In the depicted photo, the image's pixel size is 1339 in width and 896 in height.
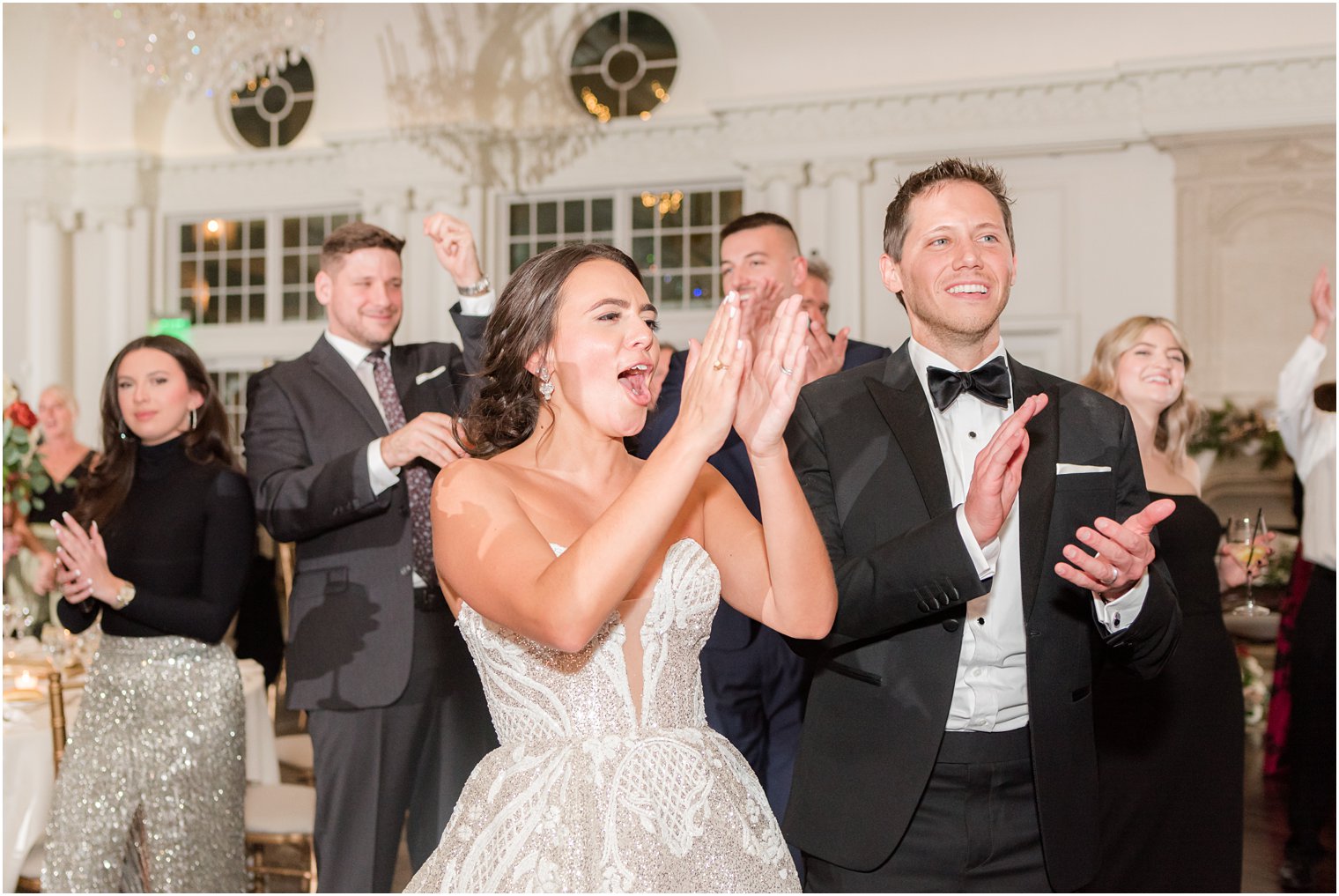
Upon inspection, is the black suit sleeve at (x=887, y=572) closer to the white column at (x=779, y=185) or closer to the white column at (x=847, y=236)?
the white column at (x=847, y=236)

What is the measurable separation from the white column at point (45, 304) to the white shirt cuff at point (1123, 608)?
10681 mm

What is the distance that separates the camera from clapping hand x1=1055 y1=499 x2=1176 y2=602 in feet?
5.82

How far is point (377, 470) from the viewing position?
9.38 ft

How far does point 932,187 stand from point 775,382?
2.03 feet

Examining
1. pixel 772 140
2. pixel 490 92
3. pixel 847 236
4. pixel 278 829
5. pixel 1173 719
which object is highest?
pixel 490 92

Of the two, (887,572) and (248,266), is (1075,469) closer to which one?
(887,572)

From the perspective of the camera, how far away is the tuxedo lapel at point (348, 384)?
3.17 meters

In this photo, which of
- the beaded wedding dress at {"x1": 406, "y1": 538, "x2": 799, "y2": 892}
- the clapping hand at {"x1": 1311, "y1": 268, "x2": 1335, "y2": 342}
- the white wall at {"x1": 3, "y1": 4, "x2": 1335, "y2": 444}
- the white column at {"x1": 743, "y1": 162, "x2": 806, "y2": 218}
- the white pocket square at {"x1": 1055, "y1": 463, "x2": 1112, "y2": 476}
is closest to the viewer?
the beaded wedding dress at {"x1": 406, "y1": 538, "x2": 799, "y2": 892}

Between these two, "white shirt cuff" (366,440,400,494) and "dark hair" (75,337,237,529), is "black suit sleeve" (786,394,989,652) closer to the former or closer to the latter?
"white shirt cuff" (366,440,400,494)

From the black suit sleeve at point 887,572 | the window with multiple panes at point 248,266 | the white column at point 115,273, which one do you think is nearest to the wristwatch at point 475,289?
the black suit sleeve at point 887,572

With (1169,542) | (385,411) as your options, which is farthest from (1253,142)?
(385,411)

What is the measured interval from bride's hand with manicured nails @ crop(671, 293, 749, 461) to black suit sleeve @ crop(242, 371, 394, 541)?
59.9 inches

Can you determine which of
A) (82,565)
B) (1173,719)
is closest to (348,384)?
(82,565)

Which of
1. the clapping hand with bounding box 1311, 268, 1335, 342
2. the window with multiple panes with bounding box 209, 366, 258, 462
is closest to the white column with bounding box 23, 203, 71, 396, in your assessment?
the window with multiple panes with bounding box 209, 366, 258, 462
